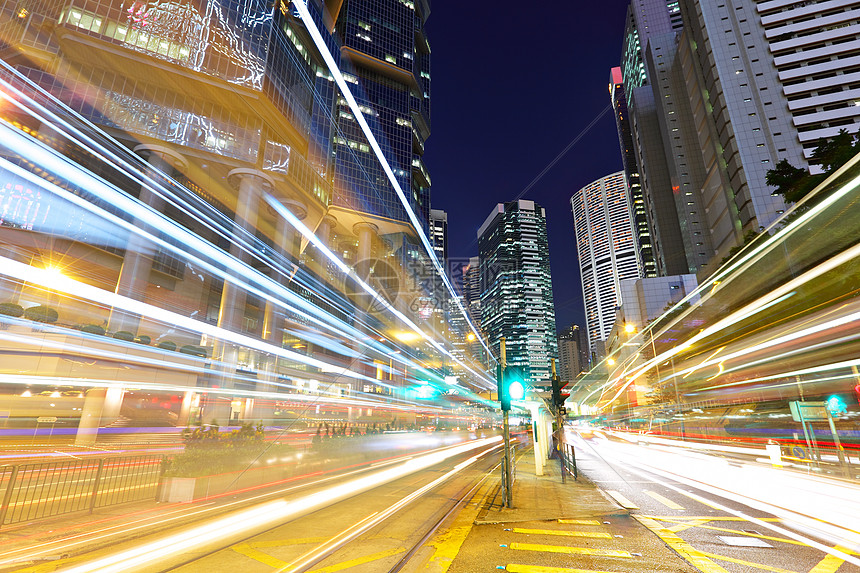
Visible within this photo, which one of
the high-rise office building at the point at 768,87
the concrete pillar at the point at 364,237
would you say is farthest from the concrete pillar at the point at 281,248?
the high-rise office building at the point at 768,87

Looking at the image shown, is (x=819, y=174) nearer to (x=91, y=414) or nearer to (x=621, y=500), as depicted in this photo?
(x=621, y=500)

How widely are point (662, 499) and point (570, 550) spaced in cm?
629

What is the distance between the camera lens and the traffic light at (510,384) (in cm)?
1051

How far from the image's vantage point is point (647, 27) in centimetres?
12438

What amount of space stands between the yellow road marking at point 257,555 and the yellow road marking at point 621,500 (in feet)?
26.6

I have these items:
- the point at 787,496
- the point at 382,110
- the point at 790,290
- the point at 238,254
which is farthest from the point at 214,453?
the point at 382,110

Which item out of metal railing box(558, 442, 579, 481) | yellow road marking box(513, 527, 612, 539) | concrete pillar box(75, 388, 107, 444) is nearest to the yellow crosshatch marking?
yellow road marking box(513, 527, 612, 539)

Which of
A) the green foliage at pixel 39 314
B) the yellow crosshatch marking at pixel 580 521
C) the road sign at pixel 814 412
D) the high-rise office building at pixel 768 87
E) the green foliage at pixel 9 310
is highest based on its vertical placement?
the high-rise office building at pixel 768 87

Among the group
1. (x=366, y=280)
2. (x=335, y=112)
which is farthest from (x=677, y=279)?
(x=335, y=112)

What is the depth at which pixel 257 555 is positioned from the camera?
6.46 m

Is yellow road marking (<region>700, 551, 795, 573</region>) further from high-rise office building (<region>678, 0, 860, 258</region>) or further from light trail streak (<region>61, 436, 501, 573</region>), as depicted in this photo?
high-rise office building (<region>678, 0, 860, 258</region>)

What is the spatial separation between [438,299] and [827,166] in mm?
85918

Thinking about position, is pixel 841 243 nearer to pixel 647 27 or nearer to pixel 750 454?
pixel 750 454

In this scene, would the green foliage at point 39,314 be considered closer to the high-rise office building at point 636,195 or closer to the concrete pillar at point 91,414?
the concrete pillar at point 91,414
